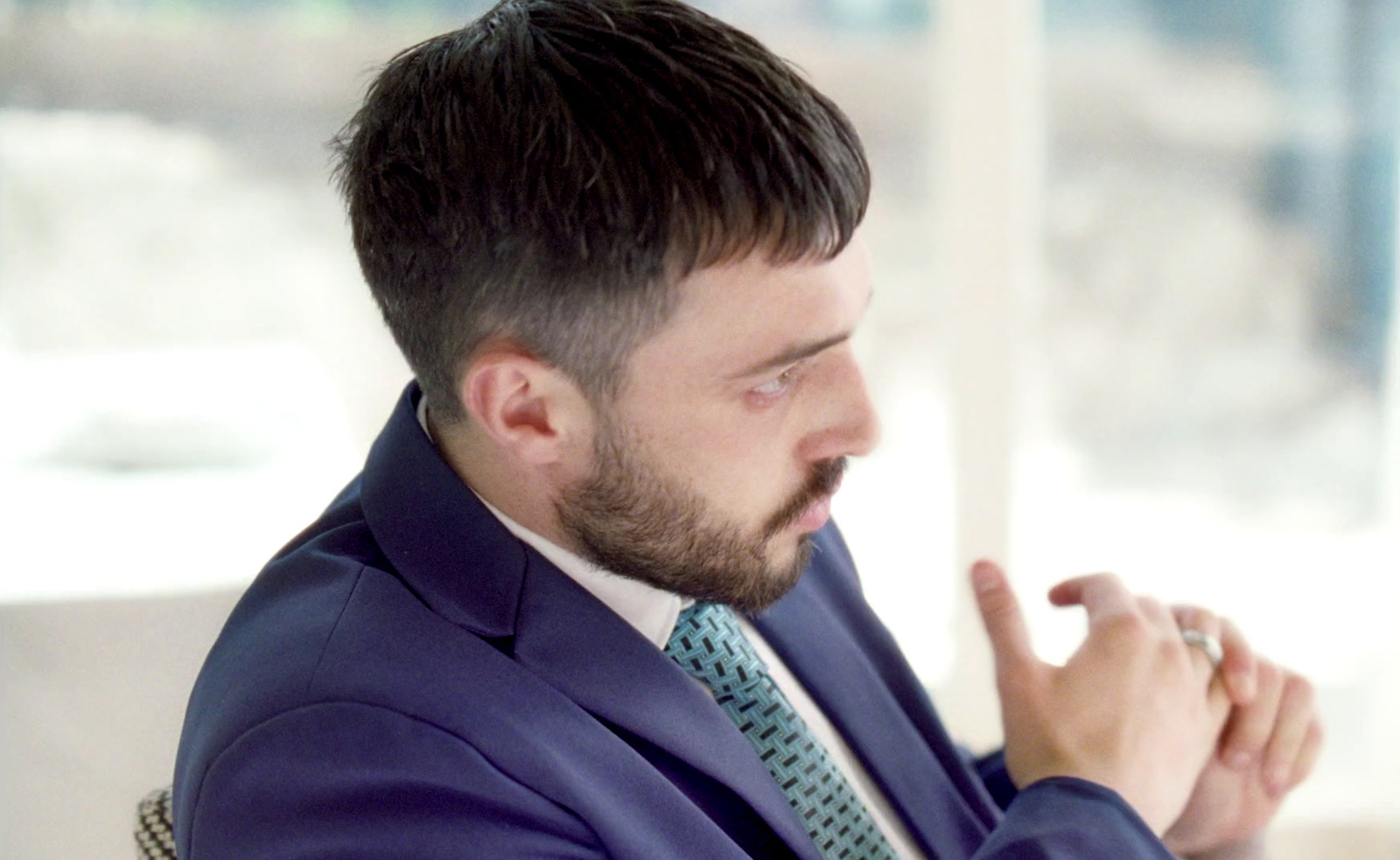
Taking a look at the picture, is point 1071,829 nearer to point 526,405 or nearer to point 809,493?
point 809,493

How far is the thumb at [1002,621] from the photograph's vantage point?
111 centimetres

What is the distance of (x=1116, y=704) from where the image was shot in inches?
41.9

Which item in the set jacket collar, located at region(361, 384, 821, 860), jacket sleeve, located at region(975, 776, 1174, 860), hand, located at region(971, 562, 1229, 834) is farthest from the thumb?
jacket collar, located at region(361, 384, 821, 860)

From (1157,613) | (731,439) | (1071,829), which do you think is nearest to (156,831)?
(731,439)

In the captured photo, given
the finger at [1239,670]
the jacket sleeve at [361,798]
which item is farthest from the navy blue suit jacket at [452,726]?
the finger at [1239,670]

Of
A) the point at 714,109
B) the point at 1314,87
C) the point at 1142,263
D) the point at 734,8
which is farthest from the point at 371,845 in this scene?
the point at 1314,87

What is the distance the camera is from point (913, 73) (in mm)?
2689

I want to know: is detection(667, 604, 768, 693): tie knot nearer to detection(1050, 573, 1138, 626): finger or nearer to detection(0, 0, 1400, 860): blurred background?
detection(1050, 573, 1138, 626): finger

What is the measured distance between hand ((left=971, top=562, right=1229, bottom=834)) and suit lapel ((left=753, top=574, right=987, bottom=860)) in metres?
0.13

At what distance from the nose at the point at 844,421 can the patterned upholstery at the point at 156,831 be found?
0.57 meters

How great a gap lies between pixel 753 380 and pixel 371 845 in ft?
1.39

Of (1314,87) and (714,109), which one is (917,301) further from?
(714,109)

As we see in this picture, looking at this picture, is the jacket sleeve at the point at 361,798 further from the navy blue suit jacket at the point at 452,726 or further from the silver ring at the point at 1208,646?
the silver ring at the point at 1208,646

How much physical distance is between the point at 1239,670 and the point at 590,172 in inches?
26.3
